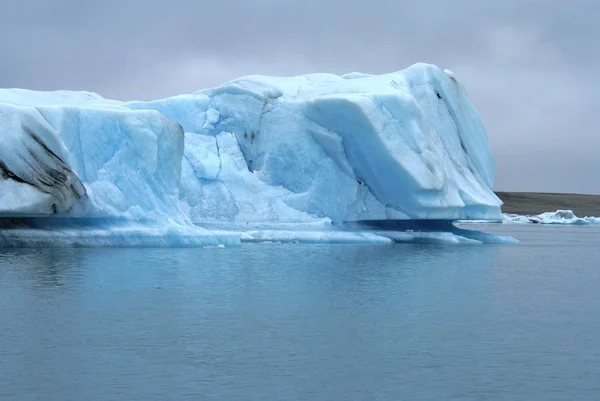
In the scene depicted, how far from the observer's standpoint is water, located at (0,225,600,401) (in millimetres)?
7348

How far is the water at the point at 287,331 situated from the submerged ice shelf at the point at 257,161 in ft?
5.63

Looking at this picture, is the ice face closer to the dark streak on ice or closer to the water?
the dark streak on ice

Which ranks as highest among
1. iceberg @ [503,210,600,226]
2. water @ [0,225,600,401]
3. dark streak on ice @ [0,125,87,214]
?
dark streak on ice @ [0,125,87,214]

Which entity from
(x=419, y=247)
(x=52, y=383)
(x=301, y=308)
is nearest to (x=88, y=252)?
(x=301, y=308)

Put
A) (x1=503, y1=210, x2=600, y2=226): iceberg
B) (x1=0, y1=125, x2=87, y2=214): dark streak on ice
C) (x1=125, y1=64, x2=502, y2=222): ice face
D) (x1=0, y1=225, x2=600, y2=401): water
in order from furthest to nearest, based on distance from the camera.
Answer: (x1=503, y1=210, x2=600, y2=226): iceberg < (x1=125, y1=64, x2=502, y2=222): ice face < (x1=0, y1=125, x2=87, y2=214): dark streak on ice < (x1=0, y1=225, x2=600, y2=401): water

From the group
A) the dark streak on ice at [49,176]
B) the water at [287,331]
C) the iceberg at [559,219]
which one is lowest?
the water at [287,331]

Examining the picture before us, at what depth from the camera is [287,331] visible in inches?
380

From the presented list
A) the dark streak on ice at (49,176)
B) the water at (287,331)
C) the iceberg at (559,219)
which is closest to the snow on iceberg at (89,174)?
the dark streak on ice at (49,176)

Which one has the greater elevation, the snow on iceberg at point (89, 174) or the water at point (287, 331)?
the snow on iceberg at point (89, 174)

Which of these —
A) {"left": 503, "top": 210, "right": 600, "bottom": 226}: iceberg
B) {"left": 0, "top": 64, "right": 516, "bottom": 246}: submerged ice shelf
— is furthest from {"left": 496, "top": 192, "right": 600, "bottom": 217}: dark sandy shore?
{"left": 0, "top": 64, "right": 516, "bottom": 246}: submerged ice shelf

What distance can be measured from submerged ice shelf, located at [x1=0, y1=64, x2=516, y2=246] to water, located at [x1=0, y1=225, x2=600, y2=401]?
1.72 meters

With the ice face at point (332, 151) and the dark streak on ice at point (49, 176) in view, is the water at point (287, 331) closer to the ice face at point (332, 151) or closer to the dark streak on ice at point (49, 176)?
the dark streak on ice at point (49, 176)

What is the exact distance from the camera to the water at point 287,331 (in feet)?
24.1

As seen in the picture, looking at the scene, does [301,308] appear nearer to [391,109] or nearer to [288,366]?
[288,366]
